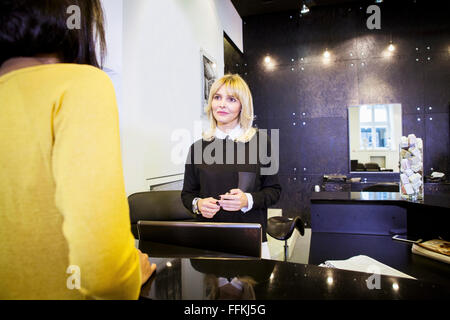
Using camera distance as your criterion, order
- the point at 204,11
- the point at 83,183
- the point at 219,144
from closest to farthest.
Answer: the point at 83,183, the point at 219,144, the point at 204,11

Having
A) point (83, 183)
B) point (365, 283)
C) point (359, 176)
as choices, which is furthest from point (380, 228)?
point (359, 176)

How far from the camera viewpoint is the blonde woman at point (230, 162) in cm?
162

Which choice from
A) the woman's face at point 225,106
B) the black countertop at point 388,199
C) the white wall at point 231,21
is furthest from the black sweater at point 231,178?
the white wall at point 231,21

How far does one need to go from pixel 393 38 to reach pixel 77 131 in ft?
18.9

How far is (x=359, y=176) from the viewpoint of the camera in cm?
482

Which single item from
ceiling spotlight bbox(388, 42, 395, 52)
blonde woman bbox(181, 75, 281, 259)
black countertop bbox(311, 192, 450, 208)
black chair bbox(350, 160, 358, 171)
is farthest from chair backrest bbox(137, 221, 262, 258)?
ceiling spotlight bbox(388, 42, 395, 52)

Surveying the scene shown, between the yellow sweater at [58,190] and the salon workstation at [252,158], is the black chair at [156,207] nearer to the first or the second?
the salon workstation at [252,158]

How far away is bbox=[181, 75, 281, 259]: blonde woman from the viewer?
1623 millimetres

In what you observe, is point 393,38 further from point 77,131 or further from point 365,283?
point 77,131

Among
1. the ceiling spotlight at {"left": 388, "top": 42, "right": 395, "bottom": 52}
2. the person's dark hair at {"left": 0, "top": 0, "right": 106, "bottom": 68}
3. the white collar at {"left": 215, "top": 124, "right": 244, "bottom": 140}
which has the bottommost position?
the white collar at {"left": 215, "top": 124, "right": 244, "bottom": 140}

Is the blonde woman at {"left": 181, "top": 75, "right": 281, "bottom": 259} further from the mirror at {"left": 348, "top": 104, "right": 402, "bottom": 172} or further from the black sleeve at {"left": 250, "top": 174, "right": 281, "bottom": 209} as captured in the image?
the mirror at {"left": 348, "top": 104, "right": 402, "bottom": 172}

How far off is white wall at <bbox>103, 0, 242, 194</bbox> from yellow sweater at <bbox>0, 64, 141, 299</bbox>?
171 cm

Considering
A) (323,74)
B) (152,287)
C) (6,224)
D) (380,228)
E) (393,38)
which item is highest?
(393,38)

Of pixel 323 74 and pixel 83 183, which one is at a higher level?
pixel 323 74
